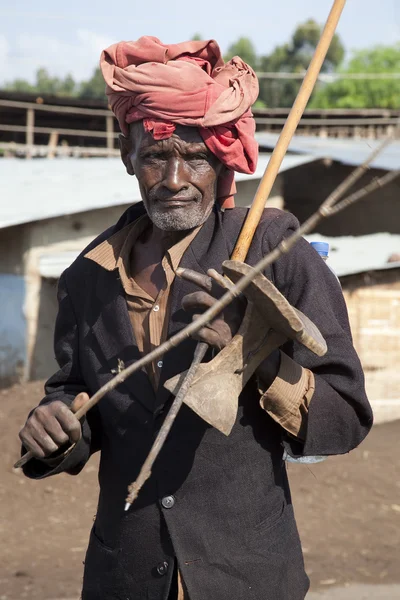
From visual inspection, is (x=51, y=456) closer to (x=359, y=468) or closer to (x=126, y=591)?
(x=126, y=591)

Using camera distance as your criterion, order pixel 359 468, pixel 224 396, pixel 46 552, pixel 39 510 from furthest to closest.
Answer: pixel 359 468 → pixel 39 510 → pixel 46 552 → pixel 224 396

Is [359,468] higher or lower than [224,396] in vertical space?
lower

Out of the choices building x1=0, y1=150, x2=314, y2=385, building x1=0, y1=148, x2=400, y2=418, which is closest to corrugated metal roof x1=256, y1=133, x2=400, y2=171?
building x1=0, y1=148, x2=400, y2=418

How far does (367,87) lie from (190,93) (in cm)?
6842

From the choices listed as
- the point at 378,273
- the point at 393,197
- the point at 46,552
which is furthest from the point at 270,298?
the point at 393,197

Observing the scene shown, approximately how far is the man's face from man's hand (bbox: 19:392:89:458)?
0.50 meters

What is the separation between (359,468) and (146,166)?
572cm

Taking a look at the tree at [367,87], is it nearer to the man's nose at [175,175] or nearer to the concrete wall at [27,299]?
the concrete wall at [27,299]

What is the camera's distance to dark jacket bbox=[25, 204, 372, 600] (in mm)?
2016

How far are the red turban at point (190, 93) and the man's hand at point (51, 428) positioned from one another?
27.2 inches

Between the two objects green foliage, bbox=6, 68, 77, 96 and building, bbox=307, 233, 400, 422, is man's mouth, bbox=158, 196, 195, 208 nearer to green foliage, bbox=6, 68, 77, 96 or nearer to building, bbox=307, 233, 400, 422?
building, bbox=307, 233, 400, 422

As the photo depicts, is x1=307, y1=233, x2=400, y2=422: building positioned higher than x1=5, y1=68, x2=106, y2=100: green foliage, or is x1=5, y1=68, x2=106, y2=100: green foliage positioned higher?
x1=307, y1=233, x2=400, y2=422: building

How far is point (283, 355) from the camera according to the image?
190cm

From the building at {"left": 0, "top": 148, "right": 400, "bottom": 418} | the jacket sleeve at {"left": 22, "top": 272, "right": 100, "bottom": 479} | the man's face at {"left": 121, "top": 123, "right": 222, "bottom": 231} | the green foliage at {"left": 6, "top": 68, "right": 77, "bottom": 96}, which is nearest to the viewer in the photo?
the man's face at {"left": 121, "top": 123, "right": 222, "bottom": 231}
